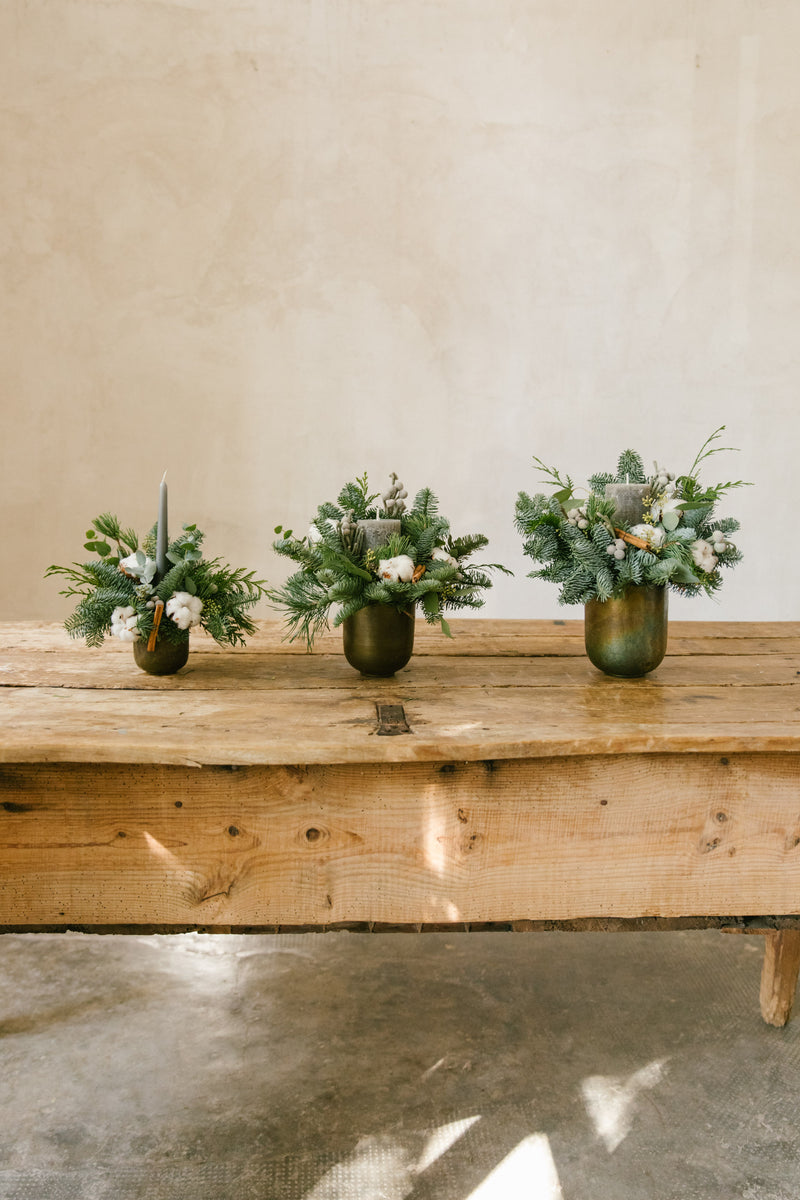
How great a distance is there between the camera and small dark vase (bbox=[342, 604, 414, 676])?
56.7 inches

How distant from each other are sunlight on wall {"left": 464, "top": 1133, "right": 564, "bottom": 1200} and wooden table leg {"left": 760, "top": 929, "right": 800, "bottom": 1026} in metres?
0.60

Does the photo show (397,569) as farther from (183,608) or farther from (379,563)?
(183,608)

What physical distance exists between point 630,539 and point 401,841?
1.97ft

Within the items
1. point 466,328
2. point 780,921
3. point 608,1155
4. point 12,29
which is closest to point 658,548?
point 780,921

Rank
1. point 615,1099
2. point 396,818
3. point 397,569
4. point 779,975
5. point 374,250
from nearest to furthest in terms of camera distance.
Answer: point 396,818, point 397,569, point 615,1099, point 779,975, point 374,250

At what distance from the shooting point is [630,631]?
4.78 feet

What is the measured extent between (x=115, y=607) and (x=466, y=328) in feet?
7.46

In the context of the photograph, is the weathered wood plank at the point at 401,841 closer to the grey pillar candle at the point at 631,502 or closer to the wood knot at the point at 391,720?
the wood knot at the point at 391,720

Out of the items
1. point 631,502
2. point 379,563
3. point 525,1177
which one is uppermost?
point 631,502

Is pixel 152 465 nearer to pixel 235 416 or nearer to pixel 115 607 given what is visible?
pixel 235 416

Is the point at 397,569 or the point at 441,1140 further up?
the point at 397,569

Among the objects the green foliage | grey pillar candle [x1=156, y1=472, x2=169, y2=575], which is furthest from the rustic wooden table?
the green foliage

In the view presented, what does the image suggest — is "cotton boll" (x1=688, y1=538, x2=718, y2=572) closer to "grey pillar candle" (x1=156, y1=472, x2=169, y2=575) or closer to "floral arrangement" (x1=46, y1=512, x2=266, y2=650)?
"floral arrangement" (x1=46, y1=512, x2=266, y2=650)

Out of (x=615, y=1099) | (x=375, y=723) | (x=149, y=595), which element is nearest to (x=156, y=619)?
(x=149, y=595)
